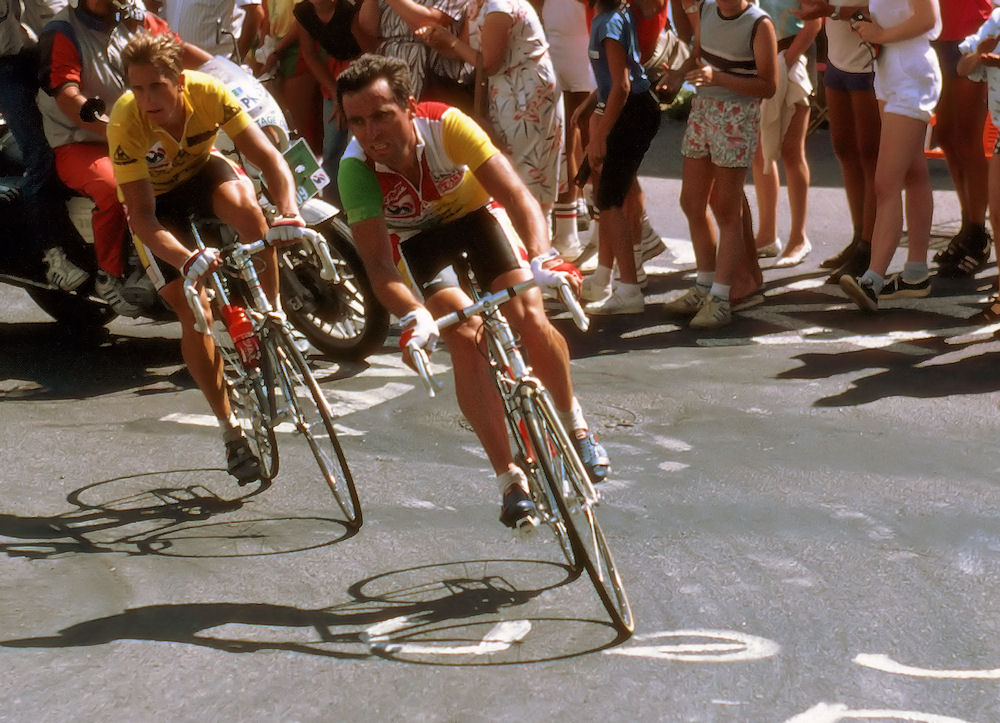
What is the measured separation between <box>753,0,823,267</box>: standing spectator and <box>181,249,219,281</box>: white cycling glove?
4317 mm

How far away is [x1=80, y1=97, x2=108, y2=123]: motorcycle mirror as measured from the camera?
A: 772 cm

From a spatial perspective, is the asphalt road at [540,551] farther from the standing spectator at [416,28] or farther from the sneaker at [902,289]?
the standing spectator at [416,28]

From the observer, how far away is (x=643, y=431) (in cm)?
685

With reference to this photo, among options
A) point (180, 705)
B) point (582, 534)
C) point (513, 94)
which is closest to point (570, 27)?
point (513, 94)

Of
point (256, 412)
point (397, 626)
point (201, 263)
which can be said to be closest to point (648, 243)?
point (256, 412)

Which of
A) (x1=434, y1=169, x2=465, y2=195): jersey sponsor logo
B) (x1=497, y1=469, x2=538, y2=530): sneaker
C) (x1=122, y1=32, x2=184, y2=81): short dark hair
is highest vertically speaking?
(x1=122, y1=32, x2=184, y2=81): short dark hair

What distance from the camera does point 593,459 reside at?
5402 millimetres

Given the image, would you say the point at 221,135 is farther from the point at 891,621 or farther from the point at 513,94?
the point at 891,621

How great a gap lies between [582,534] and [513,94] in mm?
4107

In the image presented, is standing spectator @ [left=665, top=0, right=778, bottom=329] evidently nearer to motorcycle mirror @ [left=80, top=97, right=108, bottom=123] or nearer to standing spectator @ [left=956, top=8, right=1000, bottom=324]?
standing spectator @ [left=956, top=8, right=1000, bottom=324]

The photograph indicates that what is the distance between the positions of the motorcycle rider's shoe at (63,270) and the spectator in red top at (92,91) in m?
0.29

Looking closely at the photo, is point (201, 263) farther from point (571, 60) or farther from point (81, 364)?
point (571, 60)

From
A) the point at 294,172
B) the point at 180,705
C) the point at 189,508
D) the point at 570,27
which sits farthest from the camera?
the point at 570,27

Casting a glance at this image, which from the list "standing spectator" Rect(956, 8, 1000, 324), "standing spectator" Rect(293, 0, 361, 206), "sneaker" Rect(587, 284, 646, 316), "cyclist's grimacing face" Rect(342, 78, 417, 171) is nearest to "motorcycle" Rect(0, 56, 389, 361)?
"standing spectator" Rect(293, 0, 361, 206)
